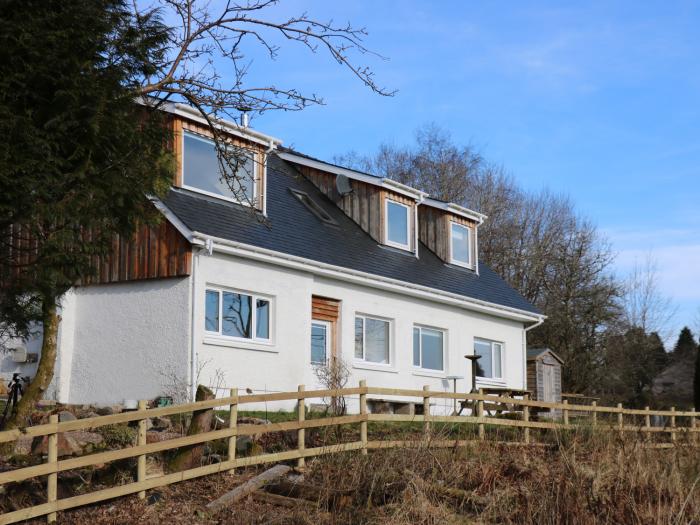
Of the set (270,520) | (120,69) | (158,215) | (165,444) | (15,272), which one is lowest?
(270,520)

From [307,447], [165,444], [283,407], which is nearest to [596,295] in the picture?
[283,407]

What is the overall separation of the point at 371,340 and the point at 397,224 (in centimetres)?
399

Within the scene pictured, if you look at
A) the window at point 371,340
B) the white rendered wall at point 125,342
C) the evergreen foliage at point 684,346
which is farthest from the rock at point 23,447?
the evergreen foliage at point 684,346

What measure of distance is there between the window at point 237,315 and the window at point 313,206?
441 cm

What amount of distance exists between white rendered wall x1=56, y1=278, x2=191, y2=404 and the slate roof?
1.51m

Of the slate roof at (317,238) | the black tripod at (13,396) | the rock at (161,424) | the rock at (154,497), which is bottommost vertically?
the rock at (154,497)

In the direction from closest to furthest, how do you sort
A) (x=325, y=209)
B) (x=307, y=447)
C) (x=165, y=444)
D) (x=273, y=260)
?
(x=165, y=444) < (x=307, y=447) < (x=273, y=260) < (x=325, y=209)

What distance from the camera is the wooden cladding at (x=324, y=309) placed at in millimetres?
19734

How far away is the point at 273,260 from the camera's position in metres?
18.2

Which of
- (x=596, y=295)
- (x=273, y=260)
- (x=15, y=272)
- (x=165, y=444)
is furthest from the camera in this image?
(x=596, y=295)

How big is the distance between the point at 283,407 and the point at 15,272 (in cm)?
962

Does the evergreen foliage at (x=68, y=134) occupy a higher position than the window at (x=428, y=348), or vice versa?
the evergreen foliage at (x=68, y=134)

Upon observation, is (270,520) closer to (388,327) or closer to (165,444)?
(165,444)

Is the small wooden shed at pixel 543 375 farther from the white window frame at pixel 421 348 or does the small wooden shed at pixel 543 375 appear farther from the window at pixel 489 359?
the white window frame at pixel 421 348
